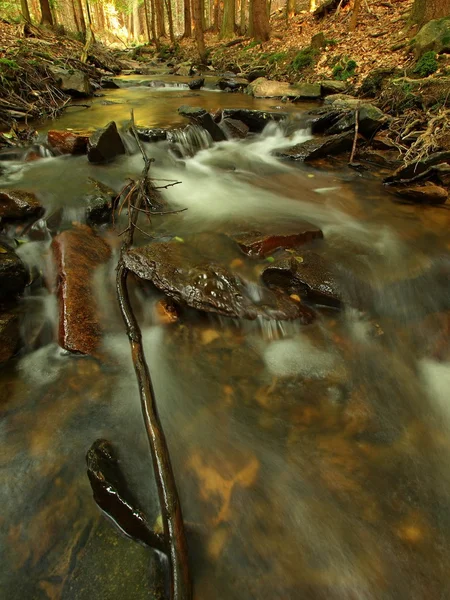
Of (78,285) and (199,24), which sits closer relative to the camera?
(78,285)

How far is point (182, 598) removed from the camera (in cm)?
148

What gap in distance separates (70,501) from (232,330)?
182 cm

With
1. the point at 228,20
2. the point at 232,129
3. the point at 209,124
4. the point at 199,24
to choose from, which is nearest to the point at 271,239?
the point at 209,124

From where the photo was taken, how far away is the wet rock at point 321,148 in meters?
6.66

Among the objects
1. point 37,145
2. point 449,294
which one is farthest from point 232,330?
point 37,145

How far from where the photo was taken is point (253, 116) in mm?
8469

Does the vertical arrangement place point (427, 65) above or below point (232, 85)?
below

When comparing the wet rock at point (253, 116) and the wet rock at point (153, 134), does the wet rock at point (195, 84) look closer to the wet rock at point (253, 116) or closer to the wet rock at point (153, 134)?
the wet rock at point (253, 116)

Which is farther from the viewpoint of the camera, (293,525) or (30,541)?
(293,525)

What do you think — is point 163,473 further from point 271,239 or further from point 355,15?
point 355,15

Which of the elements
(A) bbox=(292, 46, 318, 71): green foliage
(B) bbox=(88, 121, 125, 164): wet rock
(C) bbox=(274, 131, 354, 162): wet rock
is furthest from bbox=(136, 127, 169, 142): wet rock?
(A) bbox=(292, 46, 318, 71): green foliage

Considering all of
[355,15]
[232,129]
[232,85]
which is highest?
[355,15]

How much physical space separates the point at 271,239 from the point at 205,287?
1.16 meters

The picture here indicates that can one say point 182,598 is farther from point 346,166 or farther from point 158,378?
point 346,166
